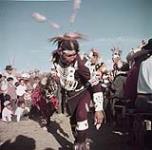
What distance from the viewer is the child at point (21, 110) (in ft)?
15.2

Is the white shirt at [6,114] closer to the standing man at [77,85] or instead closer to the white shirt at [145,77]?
the standing man at [77,85]

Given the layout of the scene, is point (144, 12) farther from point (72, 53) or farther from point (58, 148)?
point (58, 148)

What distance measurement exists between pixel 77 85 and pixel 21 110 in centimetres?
32

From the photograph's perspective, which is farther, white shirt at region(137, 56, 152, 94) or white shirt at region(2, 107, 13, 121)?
white shirt at region(2, 107, 13, 121)

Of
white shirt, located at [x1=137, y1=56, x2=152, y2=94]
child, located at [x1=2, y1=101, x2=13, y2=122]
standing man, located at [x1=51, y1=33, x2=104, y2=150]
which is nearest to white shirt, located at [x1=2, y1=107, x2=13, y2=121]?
child, located at [x1=2, y1=101, x2=13, y2=122]

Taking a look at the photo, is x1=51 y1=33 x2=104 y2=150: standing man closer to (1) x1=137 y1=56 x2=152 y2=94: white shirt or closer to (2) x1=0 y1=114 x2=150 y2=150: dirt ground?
(2) x1=0 y1=114 x2=150 y2=150: dirt ground

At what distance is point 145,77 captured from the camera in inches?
177

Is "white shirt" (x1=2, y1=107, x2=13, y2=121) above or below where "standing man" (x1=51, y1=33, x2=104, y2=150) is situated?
below

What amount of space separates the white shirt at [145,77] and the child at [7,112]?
0.56m

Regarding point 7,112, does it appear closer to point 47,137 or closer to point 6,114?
point 6,114

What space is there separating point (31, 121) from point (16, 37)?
1.20 feet

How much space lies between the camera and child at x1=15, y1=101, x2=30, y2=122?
4625 millimetres

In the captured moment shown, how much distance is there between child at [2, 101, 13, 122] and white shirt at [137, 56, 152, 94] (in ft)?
1.84

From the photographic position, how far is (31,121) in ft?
15.1
